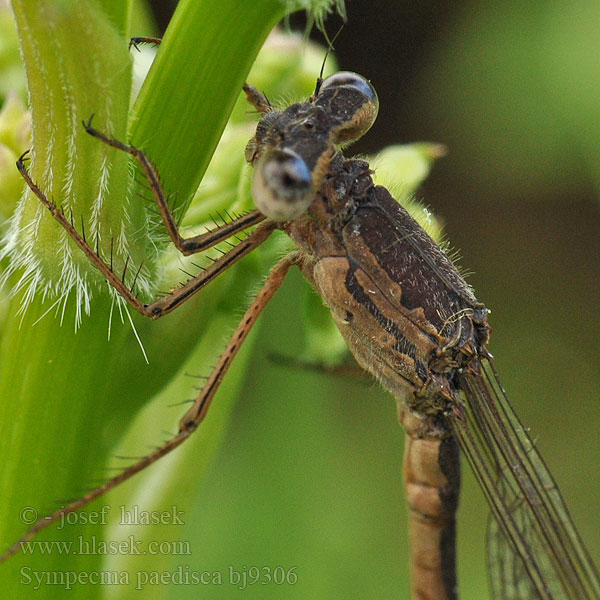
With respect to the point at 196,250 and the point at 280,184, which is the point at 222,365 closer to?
the point at 196,250

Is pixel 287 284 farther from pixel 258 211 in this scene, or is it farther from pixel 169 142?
pixel 169 142

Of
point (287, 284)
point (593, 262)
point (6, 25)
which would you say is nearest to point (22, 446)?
point (6, 25)

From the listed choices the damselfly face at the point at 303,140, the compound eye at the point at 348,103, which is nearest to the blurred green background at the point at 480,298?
the damselfly face at the point at 303,140

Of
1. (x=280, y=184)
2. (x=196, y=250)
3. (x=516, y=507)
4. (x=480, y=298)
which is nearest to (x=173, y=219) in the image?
(x=196, y=250)

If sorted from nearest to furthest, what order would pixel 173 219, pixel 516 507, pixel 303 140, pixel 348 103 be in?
pixel 173 219 < pixel 303 140 < pixel 348 103 < pixel 516 507

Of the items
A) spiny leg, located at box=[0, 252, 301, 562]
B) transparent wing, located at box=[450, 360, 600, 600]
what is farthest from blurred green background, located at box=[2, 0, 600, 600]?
transparent wing, located at box=[450, 360, 600, 600]

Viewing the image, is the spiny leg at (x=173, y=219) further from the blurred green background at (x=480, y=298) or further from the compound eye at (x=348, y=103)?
the blurred green background at (x=480, y=298)

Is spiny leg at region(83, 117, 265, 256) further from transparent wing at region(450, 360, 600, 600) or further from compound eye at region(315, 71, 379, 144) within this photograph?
transparent wing at region(450, 360, 600, 600)
